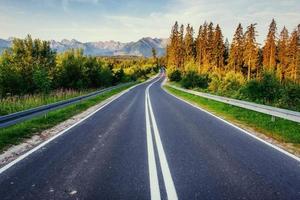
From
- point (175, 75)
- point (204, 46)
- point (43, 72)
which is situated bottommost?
point (175, 75)

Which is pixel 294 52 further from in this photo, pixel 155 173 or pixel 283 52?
pixel 155 173

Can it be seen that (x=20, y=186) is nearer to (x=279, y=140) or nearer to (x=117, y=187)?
(x=117, y=187)

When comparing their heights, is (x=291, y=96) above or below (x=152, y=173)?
above

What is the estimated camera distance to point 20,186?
4453mm

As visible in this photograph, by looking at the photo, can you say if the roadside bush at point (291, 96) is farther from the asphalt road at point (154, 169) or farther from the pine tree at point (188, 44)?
the pine tree at point (188, 44)

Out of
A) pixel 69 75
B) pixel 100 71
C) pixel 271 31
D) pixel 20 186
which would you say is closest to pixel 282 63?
pixel 271 31

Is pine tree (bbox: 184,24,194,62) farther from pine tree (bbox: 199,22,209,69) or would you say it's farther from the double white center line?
the double white center line

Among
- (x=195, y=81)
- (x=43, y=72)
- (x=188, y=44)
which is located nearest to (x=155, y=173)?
(x=43, y=72)

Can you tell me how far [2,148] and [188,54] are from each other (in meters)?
83.2

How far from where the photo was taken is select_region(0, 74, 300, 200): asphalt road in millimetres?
4191

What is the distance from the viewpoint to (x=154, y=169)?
5289 mm

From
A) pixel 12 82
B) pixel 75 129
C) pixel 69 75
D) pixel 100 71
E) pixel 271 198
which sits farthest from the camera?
pixel 100 71

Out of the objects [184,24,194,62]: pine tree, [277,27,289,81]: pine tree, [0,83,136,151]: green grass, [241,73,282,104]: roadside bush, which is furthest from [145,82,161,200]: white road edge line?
[184,24,194,62]: pine tree

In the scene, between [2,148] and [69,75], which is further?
[69,75]
